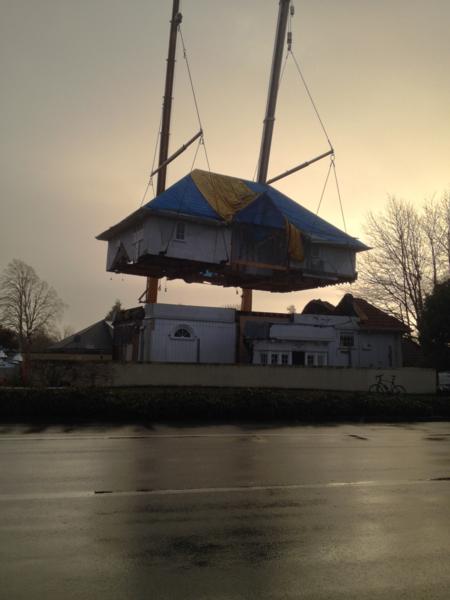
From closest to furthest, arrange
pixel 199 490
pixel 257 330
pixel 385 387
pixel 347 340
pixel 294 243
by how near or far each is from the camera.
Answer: pixel 199 490 < pixel 385 387 < pixel 257 330 < pixel 347 340 < pixel 294 243

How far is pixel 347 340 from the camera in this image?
35906 millimetres

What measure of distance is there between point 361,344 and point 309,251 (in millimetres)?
7838

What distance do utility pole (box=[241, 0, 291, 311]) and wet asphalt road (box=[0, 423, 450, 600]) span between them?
3620 centimetres

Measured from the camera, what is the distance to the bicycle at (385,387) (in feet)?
93.9

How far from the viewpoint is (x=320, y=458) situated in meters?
11.1

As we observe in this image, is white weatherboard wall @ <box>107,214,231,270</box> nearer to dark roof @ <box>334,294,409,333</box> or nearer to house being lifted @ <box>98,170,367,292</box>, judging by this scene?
house being lifted @ <box>98,170,367,292</box>

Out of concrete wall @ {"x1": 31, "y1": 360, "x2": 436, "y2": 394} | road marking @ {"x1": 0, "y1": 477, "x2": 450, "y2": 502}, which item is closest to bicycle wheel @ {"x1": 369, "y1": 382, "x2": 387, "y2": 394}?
concrete wall @ {"x1": 31, "y1": 360, "x2": 436, "y2": 394}

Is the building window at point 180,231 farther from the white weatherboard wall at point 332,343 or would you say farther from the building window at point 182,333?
the white weatherboard wall at point 332,343

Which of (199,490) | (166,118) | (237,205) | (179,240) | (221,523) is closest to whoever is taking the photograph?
(221,523)

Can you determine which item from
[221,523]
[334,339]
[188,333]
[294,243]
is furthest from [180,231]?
[221,523]

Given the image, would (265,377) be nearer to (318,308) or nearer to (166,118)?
(318,308)

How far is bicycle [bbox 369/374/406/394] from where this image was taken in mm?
28625

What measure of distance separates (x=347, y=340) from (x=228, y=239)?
10.5m

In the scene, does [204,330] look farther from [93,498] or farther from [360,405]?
[93,498]
